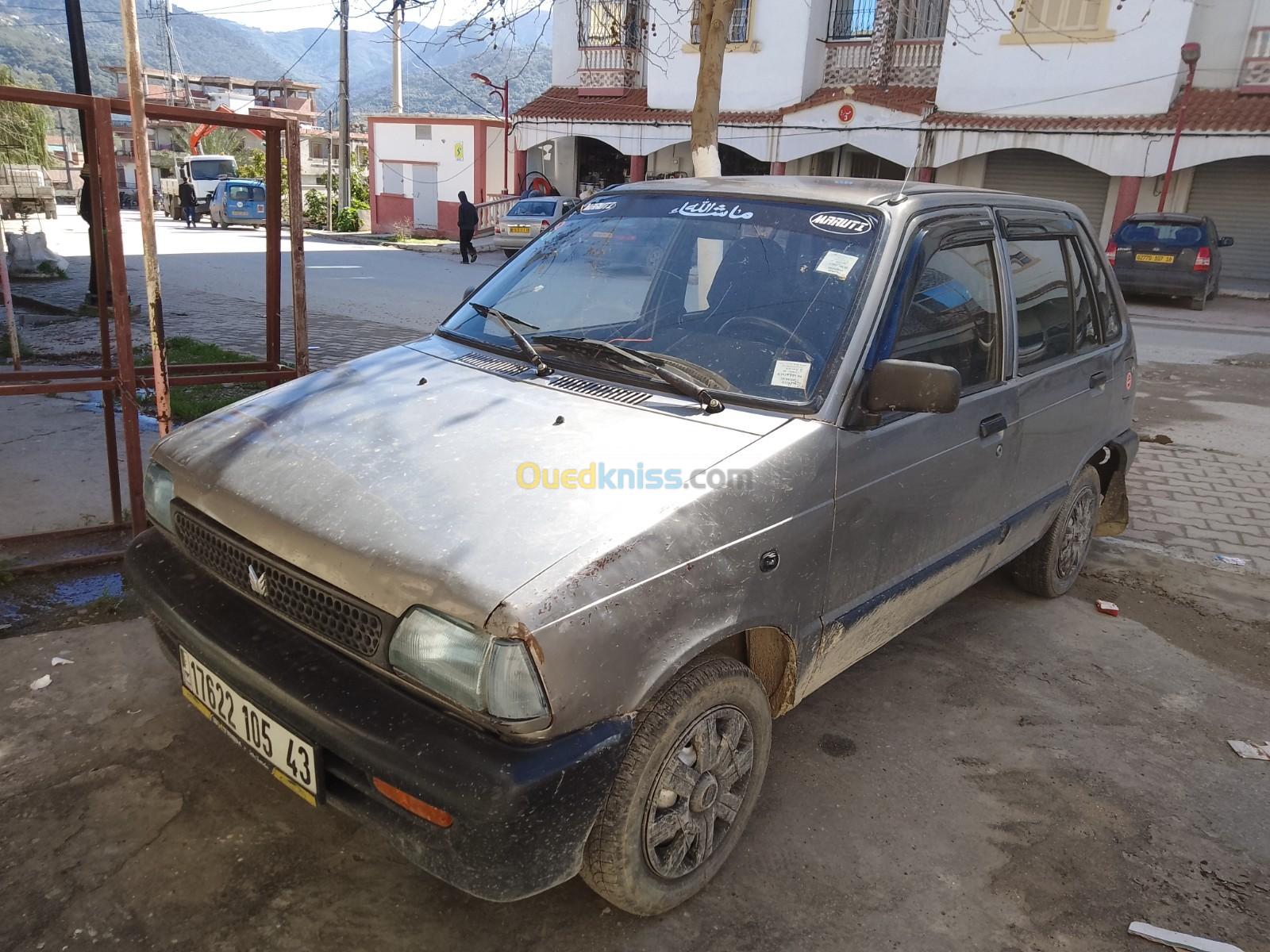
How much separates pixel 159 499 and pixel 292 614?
819 millimetres

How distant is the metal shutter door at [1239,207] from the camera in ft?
67.7

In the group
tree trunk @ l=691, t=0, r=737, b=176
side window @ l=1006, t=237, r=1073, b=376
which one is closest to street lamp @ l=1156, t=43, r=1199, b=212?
tree trunk @ l=691, t=0, r=737, b=176

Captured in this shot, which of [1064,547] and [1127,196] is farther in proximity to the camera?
[1127,196]

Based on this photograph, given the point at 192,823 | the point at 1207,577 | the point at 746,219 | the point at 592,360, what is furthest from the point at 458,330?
the point at 1207,577

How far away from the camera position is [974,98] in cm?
2116

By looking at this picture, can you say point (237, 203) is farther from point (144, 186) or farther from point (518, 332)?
point (518, 332)

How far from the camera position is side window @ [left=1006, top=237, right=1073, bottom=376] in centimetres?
355

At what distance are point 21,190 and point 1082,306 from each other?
682 inches

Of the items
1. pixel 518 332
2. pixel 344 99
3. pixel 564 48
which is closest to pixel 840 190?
pixel 518 332

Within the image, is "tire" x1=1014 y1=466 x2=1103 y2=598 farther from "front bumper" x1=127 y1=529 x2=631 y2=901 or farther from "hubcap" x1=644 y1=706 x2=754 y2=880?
"front bumper" x1=127 y1=529 x2=631 y2=901

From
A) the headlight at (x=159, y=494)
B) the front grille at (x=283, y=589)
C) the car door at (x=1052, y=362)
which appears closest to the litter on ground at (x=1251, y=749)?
the car door at (x=1052, y=362)

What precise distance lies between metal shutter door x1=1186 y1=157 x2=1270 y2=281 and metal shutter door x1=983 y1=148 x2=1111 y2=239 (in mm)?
2006

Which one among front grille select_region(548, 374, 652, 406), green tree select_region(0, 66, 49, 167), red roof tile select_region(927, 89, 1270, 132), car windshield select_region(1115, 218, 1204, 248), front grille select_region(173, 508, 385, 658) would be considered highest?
red roof tile select_region(927, 89, 1270, 132)

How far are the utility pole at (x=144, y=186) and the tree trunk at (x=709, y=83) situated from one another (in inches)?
138
